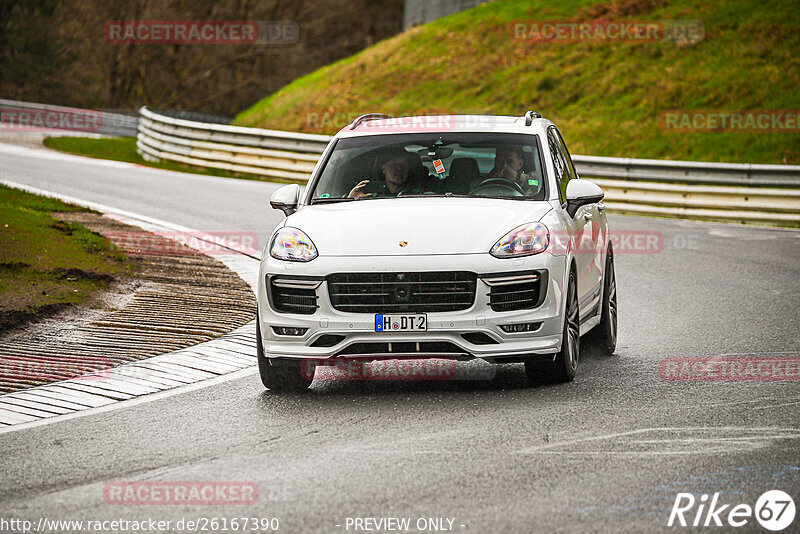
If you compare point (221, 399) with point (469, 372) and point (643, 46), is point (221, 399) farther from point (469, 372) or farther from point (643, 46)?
point (643, 46)

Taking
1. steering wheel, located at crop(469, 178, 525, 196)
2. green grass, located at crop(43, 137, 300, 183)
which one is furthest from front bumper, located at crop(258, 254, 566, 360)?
green grass, located at crop(43, 137, 300, 183)

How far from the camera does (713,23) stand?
33.5 meters

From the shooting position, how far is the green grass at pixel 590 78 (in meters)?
27.8

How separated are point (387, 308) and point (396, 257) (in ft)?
1.05

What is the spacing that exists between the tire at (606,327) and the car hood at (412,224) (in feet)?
4.99

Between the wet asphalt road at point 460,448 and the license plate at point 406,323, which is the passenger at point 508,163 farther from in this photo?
the license plate at point 406,323

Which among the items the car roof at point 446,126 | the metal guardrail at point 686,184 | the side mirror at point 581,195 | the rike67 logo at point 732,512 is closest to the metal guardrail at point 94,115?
the metal guardrail at point 686,184

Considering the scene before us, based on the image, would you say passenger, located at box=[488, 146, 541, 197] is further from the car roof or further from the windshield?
the car roof

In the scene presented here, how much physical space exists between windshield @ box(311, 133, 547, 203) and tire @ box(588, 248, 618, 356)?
1419mm

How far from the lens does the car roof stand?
908 cm

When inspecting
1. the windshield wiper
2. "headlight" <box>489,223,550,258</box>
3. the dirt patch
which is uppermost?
the windshield wiper

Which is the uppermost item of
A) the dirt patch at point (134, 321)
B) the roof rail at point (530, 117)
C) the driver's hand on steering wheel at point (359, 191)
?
the roof rail at point (530, 117)

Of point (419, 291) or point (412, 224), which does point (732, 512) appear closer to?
point (419, 291)

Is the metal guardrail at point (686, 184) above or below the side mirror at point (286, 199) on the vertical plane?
below
